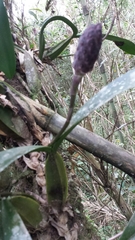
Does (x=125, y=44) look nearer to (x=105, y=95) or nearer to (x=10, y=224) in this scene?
(x=105, y=95)

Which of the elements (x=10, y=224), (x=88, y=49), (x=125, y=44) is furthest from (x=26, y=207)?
(x=125, y=44)

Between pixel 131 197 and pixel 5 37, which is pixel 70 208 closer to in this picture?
pixel 5 37

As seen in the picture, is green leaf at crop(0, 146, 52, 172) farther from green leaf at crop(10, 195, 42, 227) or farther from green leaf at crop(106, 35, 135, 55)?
green leaf at crop(106, 35, 135, 55)

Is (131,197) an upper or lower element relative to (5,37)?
upper

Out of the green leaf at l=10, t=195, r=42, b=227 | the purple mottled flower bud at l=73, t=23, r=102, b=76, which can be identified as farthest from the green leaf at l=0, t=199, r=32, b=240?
the purple mottled flower bud at l=73, t=23, r=102, b=76

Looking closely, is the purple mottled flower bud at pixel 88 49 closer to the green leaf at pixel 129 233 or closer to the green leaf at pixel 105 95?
the green leaf at pixel 105 95

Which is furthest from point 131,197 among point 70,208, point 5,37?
point 5,37
